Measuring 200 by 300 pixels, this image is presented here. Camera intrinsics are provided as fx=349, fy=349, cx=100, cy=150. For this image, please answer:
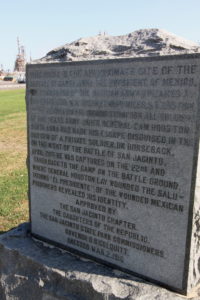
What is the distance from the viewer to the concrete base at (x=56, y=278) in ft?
8.36

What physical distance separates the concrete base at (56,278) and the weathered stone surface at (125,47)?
1.69 m

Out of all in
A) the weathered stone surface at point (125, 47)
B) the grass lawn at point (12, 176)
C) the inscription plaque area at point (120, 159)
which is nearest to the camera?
the inscription plaque area at point (120, 159)

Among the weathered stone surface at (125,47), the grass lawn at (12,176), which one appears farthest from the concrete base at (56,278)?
the weathered stone surface at (125,47)

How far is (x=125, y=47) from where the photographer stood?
2.78m

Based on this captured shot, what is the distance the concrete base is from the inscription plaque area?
11 centimetres

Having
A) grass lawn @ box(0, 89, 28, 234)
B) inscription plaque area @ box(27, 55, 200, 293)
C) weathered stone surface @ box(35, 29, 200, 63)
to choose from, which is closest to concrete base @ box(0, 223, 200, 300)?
inscription plaque area @ box(27, 55, 200, 293)

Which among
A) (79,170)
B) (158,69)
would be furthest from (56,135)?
(158,69)

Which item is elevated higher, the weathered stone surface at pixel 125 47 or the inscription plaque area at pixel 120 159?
the weathered stone surface at pixel 125 47

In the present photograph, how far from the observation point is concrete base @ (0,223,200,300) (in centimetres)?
255

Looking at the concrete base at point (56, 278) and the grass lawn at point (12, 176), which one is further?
the grass lawn at point (12, 176)

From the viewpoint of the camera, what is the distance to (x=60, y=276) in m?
2.81

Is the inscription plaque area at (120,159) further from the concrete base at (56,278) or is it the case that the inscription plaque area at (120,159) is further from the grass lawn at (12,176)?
the grass lawn at (12,176)

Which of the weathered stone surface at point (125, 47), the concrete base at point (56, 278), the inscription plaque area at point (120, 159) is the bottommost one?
the concrete base at point (56, 278)

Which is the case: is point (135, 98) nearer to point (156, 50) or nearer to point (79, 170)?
point (156, 50)
